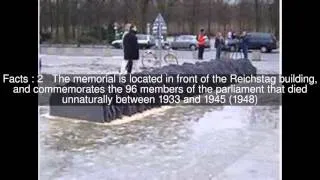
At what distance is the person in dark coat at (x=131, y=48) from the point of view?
422cm

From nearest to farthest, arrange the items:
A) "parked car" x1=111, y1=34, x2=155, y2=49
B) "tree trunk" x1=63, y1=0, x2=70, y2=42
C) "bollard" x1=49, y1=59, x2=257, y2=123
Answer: "tree trunk" x1=63, y1=0, x2=70, y2=42 < "bollard" x1=49, y1=59, x2=257, y2=123 < "parked car" x1=111, y1=34, x2=155, y2=49

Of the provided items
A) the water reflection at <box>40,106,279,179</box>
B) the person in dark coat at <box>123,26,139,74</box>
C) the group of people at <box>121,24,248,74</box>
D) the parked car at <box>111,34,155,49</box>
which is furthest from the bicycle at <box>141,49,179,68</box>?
the water reflection at <box>40,106,279,179</box>

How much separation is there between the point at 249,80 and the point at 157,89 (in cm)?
49

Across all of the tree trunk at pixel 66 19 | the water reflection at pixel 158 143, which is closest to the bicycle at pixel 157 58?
the water reflection at pixel 158 143

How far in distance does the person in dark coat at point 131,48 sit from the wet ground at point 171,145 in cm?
39

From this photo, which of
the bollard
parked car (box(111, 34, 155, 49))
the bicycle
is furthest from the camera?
the bicycle

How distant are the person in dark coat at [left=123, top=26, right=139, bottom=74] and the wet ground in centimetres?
39

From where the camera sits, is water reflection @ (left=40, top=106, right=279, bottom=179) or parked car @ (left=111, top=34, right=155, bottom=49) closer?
water reflection @ (left=40, top=106, right=279, bottom=179)

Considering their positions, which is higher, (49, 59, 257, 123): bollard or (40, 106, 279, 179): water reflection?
(49, 59, 257, 123): bollard

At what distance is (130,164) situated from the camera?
3807mm

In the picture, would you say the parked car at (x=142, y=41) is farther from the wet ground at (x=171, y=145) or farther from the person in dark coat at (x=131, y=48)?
the wet ground at (x=171, y=145)

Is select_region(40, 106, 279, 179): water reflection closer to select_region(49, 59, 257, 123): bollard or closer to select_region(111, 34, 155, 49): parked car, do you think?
select_region(49, 59, 257, 123): bollard

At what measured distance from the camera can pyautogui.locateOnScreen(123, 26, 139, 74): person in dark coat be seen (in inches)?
166
